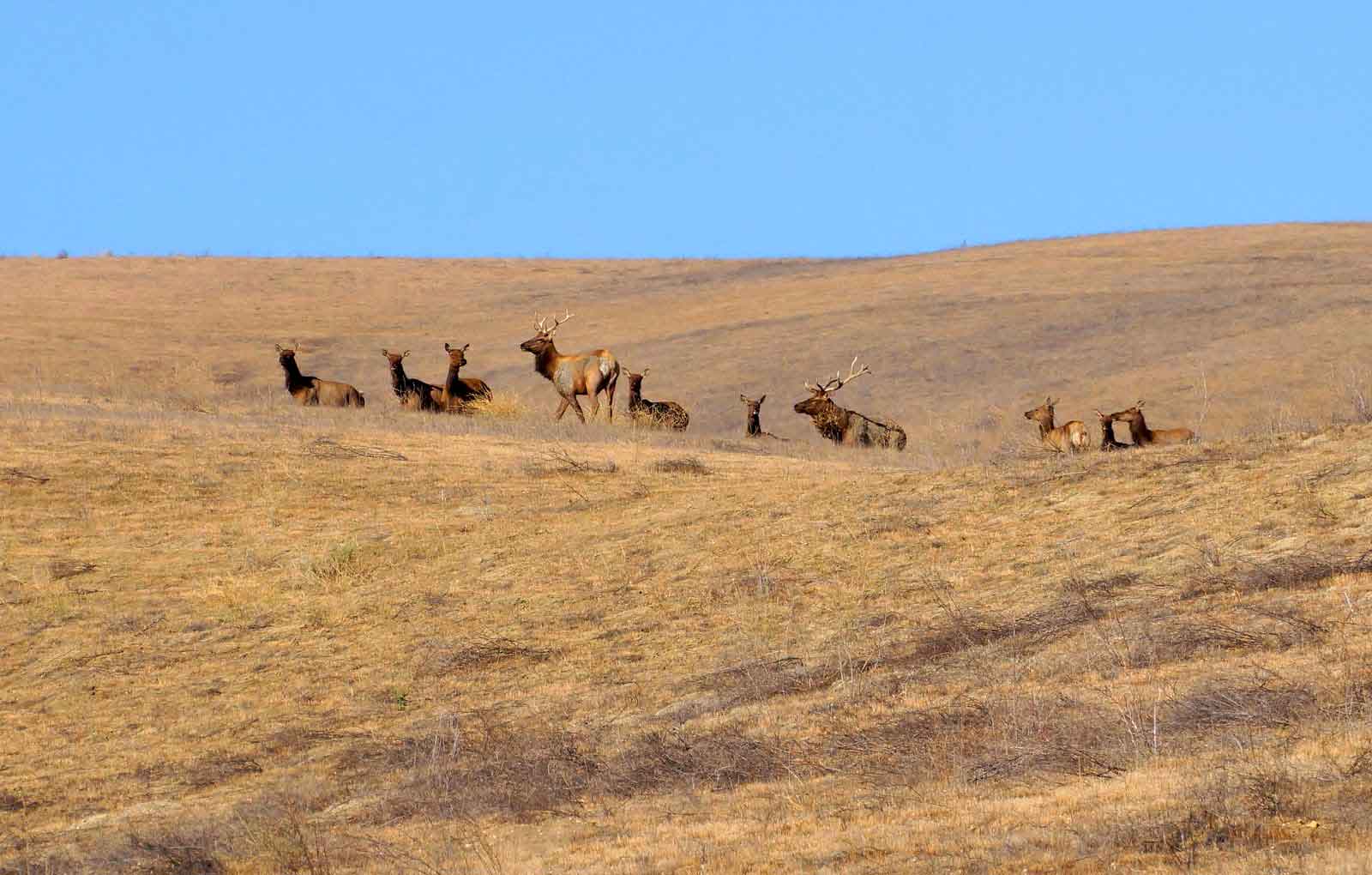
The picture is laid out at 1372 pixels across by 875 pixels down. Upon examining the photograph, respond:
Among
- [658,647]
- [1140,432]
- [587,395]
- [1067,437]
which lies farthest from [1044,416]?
[658,647]

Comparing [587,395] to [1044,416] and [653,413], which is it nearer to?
[653,413]

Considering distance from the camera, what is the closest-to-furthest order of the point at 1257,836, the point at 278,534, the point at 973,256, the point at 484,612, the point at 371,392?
the point at 1257,836 → the point at 484,612 → the point at 278,534 → the point at 371,392 → the point at 973,256

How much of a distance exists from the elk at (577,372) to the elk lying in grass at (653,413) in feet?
1.20

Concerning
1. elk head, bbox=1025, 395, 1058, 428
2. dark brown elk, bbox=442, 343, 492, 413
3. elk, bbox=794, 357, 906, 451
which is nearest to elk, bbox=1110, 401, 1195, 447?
elk head, bbox=1025, 395, 1058, 428

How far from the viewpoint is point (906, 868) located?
773cm

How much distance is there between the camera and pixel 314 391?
102 ft

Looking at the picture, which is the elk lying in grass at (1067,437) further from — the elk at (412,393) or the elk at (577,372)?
the elk at (412,393)

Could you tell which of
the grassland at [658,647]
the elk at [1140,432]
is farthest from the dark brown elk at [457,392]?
the elk at [1140,432]

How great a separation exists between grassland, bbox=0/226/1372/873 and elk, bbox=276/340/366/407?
1.53 m

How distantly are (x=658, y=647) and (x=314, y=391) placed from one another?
1816 centimetres

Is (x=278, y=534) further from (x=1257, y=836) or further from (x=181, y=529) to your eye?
(x=1257, y=836)

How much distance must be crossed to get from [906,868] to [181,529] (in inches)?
525

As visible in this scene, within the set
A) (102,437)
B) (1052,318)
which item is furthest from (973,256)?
(102,437)

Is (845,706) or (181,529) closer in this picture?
(845,706)
